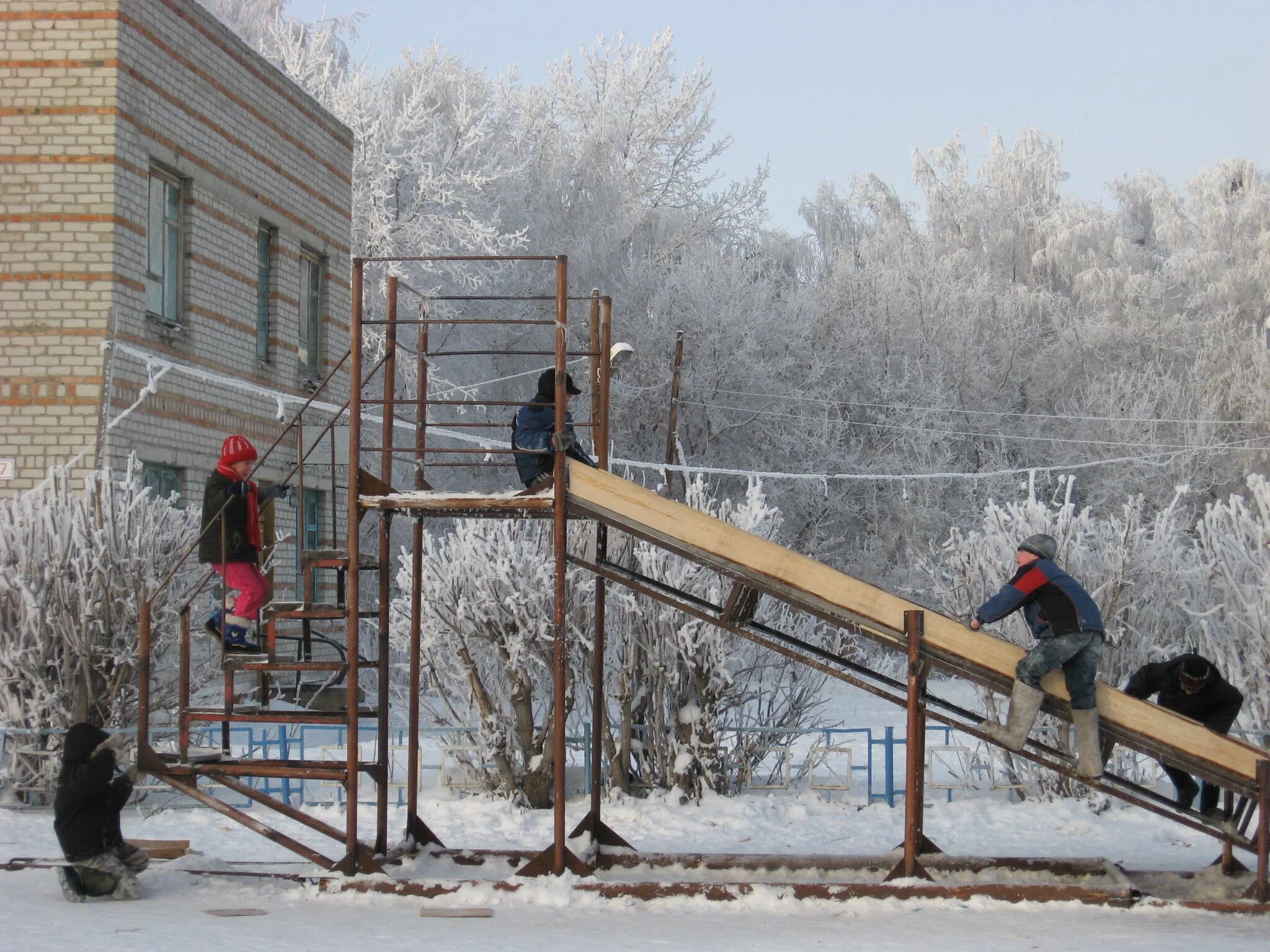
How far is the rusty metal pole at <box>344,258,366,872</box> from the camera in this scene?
7.94 metres

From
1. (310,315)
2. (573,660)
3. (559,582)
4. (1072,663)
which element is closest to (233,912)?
(559,582)

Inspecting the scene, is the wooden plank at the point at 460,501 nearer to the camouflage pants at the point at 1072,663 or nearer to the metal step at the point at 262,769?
the metal step at the point at 262,769

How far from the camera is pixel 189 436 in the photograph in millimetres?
14141

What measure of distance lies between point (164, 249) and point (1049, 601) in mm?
9927

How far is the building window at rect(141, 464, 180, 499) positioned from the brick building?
0.10 feet

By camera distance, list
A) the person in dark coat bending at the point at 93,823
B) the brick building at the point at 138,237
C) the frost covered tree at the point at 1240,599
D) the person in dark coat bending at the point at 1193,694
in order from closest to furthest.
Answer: the person in dark coat bending at the point at 93,823
the person in dark coat bending at the point at 1193,694
the frost covered tree at the point at 1240,599
the brick building at the point at 138,237

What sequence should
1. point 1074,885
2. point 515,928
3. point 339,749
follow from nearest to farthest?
1. point 515,928
2. point 1074,885
3. point 339,749

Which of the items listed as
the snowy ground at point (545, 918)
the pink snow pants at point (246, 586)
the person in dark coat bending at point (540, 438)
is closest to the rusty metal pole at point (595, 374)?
the person in dark coat bending at point (540, 438)

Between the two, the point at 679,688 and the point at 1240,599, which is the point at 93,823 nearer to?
the point at 679,688

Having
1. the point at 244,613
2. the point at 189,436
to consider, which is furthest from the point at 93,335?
the point at 244,613

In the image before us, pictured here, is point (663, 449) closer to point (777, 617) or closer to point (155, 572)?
point (777, 617)

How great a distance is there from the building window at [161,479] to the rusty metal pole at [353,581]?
238 inches

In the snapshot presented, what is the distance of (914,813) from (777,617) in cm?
622

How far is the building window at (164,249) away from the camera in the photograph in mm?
13578
